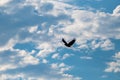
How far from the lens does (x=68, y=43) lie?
48.2m
